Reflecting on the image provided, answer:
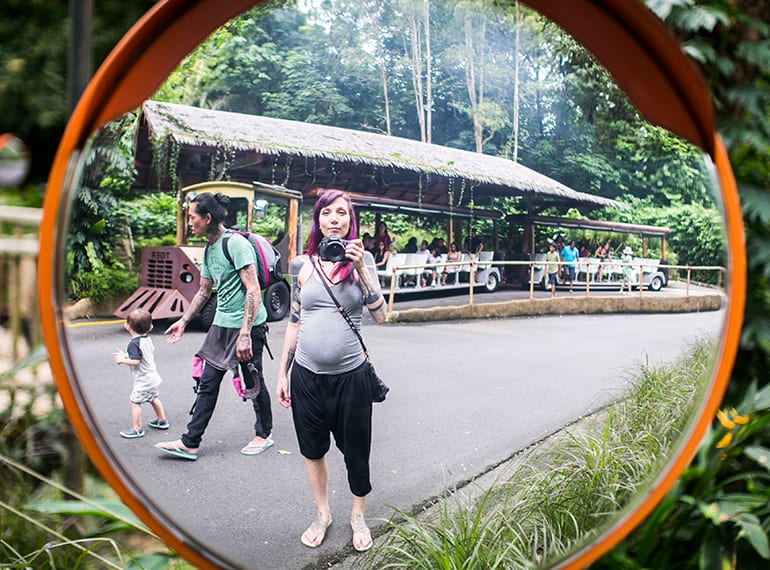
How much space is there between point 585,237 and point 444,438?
0.50 meters

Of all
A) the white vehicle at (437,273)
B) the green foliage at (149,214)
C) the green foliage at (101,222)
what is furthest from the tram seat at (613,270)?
the green foliage at (101,222)

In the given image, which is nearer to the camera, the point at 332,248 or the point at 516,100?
the point at 332,248

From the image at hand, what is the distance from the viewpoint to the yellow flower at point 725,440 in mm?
1598

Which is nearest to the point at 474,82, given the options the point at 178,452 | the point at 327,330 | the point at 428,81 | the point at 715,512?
the point at 428,81

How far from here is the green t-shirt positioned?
1087mm

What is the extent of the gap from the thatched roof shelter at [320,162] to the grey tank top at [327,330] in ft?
0.64

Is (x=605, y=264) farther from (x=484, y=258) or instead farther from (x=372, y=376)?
(x=372, y=376)

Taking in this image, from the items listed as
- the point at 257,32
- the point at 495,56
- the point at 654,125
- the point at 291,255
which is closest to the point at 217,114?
the point at 257,32

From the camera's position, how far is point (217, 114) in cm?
116

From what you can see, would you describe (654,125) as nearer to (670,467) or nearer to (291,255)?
(670,467)

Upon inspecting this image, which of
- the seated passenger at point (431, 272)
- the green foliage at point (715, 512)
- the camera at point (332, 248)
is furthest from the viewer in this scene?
the green foliage at point (715, 512)

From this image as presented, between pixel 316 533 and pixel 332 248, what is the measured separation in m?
0.56

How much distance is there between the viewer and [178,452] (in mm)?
1112

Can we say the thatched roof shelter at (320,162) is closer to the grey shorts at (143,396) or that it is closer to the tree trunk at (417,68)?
the tree trunk at (417,68)
